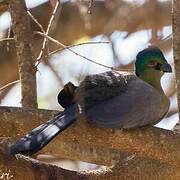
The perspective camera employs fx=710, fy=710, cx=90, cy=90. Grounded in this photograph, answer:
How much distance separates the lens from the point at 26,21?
3.18 meters

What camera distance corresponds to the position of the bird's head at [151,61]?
3404mm

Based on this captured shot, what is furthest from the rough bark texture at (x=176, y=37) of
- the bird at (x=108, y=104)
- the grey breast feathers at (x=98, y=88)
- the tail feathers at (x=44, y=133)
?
the tail feathers at (x=44, y=133)

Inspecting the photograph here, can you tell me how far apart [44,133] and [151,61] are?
3.47 ft

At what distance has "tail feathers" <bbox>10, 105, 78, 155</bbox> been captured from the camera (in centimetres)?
244

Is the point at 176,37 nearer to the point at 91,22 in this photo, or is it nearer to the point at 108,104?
the point at 108,104

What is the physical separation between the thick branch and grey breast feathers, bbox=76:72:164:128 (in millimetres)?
43

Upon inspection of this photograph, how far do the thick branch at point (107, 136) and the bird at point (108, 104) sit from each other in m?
0.04

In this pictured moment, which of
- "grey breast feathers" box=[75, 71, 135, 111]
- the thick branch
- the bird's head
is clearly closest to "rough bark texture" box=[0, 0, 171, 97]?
the bird's head

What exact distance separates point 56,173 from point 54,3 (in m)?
1.06

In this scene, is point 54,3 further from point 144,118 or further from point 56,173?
point 56,173

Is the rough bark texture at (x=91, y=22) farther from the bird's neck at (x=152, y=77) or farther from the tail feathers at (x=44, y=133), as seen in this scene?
the tail feathers at (x=44, y=133)

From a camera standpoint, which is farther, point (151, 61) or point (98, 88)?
point (151, 61)

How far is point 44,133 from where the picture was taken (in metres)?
2.58

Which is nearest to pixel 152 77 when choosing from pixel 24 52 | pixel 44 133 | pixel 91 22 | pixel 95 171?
pixel 24 52
